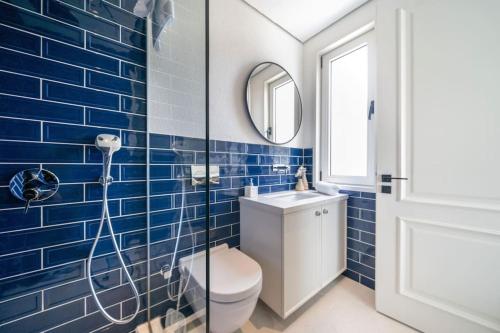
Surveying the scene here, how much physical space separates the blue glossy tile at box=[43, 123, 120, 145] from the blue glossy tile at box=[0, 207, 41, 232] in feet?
1.03

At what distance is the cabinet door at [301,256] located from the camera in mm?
1136

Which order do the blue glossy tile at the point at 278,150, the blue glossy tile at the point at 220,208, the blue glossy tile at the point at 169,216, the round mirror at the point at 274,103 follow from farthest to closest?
1. the blue glossy tile at the point at 278,150
2. the round mirror at the point at 274,103
3. the blue glossy tile at the point at 220,208
4. the blue glossy tile at the point at 169,216

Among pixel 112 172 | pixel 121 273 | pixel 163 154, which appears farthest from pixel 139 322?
pixel 163 154

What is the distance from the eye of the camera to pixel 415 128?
115cm

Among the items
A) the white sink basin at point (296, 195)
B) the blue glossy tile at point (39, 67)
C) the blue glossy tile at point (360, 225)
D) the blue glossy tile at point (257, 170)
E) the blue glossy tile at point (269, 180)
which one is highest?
the blue glossy tile at point (39, 67)

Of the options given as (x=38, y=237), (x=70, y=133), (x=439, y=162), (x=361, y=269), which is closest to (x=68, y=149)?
(x=70, y=133)

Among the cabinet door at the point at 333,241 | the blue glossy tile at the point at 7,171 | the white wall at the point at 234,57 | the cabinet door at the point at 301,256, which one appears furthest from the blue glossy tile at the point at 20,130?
the cabinet door at the point at 333,241

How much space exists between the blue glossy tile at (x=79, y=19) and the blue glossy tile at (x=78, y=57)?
12cm

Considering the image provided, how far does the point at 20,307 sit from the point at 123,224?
451 millimetres

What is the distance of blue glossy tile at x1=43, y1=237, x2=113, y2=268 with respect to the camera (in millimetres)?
813

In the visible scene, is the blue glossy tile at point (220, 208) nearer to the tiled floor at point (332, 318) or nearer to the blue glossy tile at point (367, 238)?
the tiled floor at point (332, 318)

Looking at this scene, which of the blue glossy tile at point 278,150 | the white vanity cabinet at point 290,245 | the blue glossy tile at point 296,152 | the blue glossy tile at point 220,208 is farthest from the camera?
the blue glossy tile at point 296,152

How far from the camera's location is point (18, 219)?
2.49 ft

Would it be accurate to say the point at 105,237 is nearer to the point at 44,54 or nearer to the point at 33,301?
the point at 33,301
